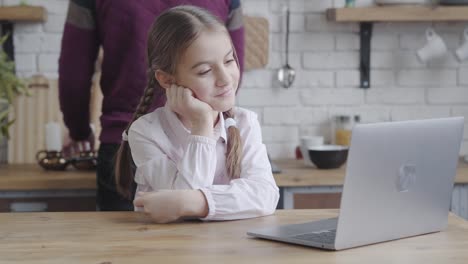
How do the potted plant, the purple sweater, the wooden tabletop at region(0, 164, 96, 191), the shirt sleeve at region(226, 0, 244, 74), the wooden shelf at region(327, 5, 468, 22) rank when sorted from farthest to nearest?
the wooden shelf at region(327, 5, 468, 22) < the potted plant < the wooden tabletop at region(0, 164, 96, 191) < the shirt sleeve at region(226, 0, 244, 74) < the purple sweater

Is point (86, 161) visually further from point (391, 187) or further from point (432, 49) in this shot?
point (391, 187)

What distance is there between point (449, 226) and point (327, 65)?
5.96 ft

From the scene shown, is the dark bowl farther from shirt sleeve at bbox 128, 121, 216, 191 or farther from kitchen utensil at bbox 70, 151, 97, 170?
shirt sleeve at bbox 128, 121, 216, 191

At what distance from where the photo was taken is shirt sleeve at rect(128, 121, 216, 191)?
180cm

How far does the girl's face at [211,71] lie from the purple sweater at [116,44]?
50cm

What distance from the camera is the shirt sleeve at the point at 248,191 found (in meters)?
1.71

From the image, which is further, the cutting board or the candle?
the cutting board

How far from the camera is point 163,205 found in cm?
167

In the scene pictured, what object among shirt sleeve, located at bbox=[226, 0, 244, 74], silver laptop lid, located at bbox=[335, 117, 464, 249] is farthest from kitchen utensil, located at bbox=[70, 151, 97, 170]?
silver laptop lid, located at bbox=[335, 117, 464, 249]

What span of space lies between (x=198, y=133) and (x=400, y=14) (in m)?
1.67

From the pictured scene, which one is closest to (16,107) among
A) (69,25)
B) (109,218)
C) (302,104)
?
(69,25)

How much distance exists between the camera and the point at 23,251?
4.67 ft

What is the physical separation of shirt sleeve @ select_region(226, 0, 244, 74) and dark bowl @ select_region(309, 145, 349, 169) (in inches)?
21.7

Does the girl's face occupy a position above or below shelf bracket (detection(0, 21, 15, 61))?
below
